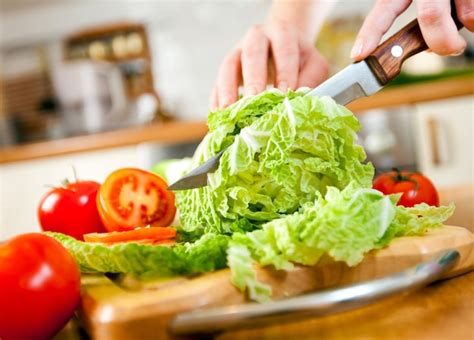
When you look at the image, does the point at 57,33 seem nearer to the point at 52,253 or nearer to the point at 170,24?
the point at 170,24

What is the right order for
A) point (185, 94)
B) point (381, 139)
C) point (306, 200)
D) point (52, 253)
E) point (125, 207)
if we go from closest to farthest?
point (52, 253) → point (306, 200) → point (125, 207) → point (381, 139) → point (185, 94)

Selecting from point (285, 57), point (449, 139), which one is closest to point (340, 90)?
point (285, 57)

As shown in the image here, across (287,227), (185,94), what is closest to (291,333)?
(287,227)

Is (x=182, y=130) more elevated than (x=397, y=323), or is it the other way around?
(x=397, y=323)

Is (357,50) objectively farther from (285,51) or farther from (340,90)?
(285,51)

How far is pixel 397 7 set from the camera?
1367 millimetres

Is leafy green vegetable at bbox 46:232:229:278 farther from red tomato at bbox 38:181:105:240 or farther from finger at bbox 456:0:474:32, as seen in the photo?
finger at bbox 456:0:474:32

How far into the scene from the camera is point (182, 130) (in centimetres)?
393

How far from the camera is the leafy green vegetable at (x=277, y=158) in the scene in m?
1.15

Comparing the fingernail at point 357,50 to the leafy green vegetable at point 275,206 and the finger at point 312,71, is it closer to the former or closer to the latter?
the leafy green vegetable at point 275,206

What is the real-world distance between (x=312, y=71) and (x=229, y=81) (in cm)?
24

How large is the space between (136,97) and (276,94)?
4912 mm

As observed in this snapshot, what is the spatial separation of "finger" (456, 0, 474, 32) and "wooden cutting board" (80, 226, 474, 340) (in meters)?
0.48

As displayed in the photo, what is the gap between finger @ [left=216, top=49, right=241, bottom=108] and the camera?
1597 millimetres
